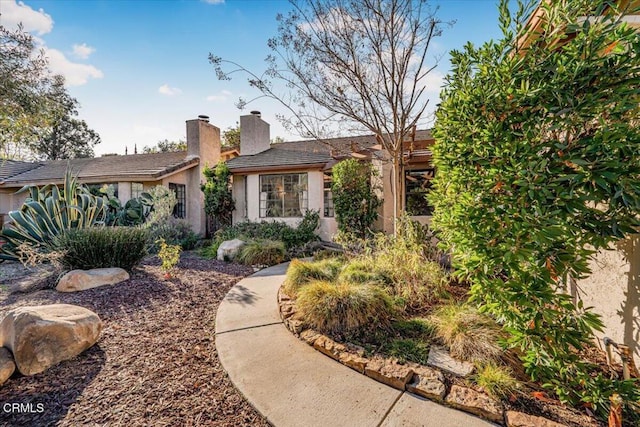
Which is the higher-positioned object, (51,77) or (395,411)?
(51,77)

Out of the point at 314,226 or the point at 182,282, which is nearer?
the point at 182,282

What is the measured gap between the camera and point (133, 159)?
15766mm

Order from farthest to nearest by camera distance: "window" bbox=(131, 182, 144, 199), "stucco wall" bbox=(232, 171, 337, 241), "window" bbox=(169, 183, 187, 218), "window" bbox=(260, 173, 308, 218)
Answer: "window" bbox=(169, 183, 187, 218) → "window" bbox=(131, 182, 144, 199) → "window" bbox=(260, 173, 308, 218) → "stucco wall" bbox=(232, 171, 337, 241)

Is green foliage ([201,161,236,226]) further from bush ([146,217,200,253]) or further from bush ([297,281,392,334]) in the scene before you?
bush ([297,281,392,334])

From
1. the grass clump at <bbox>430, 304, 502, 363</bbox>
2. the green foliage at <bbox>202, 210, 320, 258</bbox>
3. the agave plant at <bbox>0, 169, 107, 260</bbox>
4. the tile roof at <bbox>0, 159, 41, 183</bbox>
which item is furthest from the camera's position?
the tile roof at <bbox>0, 159, 41, 183</bbox>

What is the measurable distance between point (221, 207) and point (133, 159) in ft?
25.1

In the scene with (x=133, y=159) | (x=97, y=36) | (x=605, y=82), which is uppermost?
(x=97, y=36)

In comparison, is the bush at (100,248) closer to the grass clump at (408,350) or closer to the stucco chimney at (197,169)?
the grass clump at (408,350)

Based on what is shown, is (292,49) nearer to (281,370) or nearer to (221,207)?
(281,370)

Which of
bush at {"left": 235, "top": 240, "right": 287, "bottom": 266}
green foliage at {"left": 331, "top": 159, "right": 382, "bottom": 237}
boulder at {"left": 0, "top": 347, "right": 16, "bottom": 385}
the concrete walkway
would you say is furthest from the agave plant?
green foliage at {"left": 331, "top": 159, "right": 382, "bottom": 237}

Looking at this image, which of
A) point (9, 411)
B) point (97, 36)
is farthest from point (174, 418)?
point (97, 36)

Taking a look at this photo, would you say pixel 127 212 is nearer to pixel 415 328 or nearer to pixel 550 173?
pixel 415 328

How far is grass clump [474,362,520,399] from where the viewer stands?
7.73 feet

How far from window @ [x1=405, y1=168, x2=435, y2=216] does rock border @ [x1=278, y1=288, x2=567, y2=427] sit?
756 centimetres
